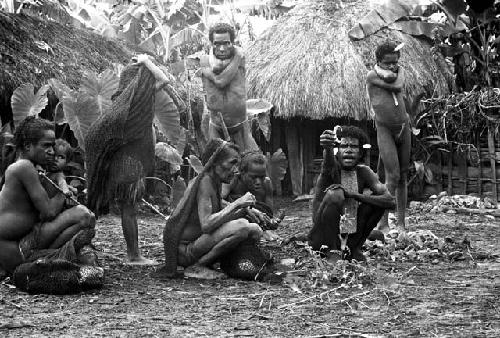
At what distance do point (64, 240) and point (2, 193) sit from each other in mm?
512

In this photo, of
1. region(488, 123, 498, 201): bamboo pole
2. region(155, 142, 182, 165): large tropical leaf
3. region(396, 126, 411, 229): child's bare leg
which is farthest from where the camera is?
region(488, 123, 498, 201): bamboo pole

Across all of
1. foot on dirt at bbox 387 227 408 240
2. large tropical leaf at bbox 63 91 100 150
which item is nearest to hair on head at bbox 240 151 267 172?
foot on dirt at bbox 387 227 408 240

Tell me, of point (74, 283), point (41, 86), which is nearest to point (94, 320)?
point (74, 283)

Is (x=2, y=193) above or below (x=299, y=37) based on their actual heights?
below

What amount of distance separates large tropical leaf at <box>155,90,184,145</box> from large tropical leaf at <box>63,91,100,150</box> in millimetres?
1017

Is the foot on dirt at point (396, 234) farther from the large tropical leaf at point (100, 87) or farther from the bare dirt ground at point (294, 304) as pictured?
the large tropical leaf at point (100, 87)

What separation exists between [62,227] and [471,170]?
26.1 feet

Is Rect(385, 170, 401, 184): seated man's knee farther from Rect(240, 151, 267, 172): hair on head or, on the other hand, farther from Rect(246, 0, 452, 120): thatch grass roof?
Rect(246, 0, 452, 120): thatch grass roof

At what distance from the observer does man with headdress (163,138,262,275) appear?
18.4 feet

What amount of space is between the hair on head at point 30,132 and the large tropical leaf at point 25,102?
13.0ft

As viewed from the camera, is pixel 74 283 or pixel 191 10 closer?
pixel 74 283

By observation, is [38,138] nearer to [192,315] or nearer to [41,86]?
[192,315]

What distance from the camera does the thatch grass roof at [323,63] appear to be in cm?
1217

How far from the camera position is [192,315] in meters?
4.65
